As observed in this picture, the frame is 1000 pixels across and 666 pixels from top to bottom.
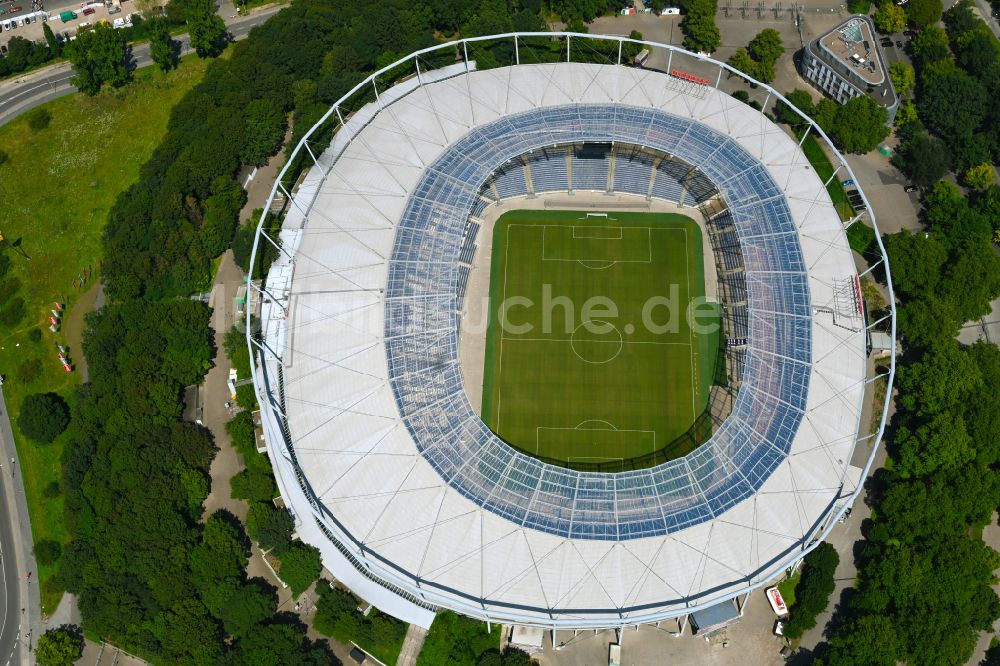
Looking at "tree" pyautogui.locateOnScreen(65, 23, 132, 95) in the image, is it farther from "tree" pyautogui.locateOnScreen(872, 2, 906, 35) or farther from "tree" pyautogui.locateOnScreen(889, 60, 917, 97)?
"tree" pyautogui.locateOnScreen(872, 2, 906, 35)

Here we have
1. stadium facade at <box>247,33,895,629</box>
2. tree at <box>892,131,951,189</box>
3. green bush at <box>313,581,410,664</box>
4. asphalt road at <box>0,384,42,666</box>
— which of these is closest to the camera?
stadium facade at <box>247,33,895,629</box>

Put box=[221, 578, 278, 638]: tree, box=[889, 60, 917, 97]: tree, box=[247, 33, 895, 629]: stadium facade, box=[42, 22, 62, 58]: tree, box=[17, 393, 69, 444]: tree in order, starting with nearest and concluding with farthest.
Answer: box=[247, 33, 895, 629]: stadium facade
box=[221, 578, 278, 638]: tree
box=[17, 393, 69, 444]: tree
box=[889, 60, 917, 97]: tree
box=[42, 22, 62, 58]: tree

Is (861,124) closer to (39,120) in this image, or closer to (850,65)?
(850,65)

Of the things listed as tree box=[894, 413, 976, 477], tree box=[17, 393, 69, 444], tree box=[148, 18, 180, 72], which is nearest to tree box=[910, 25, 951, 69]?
tree box=[894, 413, 976, 477]

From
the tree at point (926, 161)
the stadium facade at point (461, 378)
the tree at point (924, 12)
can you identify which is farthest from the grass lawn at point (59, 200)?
the tree at point (924, 12)

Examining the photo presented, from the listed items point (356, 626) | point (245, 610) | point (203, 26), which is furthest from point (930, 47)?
point (245, 610)

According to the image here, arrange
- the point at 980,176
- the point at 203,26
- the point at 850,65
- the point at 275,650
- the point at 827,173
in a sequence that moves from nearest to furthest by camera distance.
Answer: the point at 275,650 → the point at 980,176 → the point at 827,173 → the point at 850,65 → the point at 203,26

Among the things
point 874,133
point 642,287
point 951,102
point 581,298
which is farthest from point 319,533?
point 951,102
